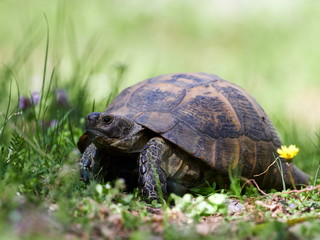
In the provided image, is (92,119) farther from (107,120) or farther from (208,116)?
(208,116)

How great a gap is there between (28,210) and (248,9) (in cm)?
1014

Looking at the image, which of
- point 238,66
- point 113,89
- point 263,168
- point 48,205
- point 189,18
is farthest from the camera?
point 189,18

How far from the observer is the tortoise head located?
3.49 metres

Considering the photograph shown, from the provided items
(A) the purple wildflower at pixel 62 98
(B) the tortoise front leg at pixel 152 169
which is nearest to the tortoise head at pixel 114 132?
(B) the tortoise front leg at pixel 152 169

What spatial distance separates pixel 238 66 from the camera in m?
9.60

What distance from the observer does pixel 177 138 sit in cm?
360

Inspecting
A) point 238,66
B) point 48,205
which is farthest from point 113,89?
point 238,66

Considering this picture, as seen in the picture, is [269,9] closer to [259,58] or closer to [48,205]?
[259,58]

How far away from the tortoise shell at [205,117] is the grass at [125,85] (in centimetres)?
29

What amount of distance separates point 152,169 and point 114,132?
37 cm

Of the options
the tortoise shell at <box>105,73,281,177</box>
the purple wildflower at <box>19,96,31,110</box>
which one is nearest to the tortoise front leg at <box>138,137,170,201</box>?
the tortoise shell at <box>105,73,281,177</box>

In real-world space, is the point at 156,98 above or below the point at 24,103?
above

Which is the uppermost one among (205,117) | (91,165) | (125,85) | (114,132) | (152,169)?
(205,117)

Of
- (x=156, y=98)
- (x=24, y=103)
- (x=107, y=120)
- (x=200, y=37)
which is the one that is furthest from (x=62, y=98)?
(x=200, y=37)
